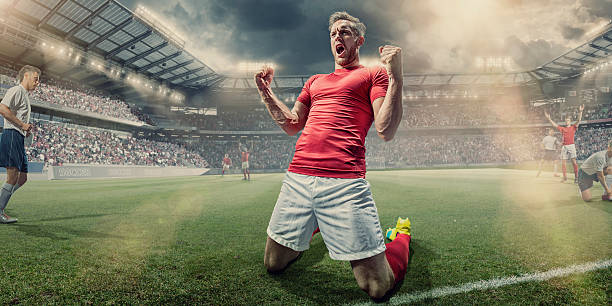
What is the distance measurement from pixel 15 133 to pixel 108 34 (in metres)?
24.7

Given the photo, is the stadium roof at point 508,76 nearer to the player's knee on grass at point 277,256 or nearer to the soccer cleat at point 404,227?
the soccer cleat at point 404,227

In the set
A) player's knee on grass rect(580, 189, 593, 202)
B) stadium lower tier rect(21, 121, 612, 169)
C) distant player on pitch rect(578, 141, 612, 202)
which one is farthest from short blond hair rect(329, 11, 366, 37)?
stadium lower tier rect(21, 121, 612, 169)

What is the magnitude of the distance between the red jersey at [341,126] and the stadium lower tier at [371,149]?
2973 cm

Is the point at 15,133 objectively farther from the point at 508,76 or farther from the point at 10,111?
the point at 508,76

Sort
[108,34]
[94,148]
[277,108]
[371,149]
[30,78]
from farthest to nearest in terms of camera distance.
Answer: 1. [371,149]
2. [94,148]
3. [108,34]
4. [30,78]
5. [277,108]

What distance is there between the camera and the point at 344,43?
236 cm

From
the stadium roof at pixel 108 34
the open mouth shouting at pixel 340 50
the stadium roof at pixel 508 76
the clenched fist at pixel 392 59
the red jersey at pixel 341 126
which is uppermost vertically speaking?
the stadium roof at pixel 108 34

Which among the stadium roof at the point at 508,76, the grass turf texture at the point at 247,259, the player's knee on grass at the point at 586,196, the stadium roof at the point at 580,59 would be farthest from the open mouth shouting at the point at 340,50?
the stadium roof at the point at 580,59

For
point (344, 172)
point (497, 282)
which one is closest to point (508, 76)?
point (497, 282)

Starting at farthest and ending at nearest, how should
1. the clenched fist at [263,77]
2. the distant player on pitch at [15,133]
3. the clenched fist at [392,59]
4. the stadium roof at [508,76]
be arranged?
the stadium roof at [508,76] → the distant player on pitch at [15,133] → the clenched fist at [263,77] → the clenched fist at [392,59]

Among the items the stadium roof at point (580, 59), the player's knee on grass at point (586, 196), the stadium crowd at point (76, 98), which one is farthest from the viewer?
the stadium roof at point (580, 59)

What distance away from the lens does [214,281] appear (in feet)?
7.55

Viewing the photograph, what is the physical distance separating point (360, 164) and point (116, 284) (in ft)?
7.21

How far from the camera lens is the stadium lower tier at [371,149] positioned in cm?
2858
